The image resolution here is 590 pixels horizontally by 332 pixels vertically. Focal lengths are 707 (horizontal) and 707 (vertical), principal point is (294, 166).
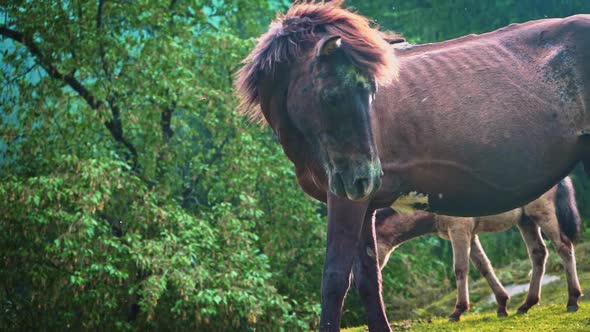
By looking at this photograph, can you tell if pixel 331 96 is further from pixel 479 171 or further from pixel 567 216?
pixel 567 216

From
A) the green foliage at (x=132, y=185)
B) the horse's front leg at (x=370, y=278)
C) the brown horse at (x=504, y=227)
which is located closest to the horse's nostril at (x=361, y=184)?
the horse's front leg at (x=370, y=278)

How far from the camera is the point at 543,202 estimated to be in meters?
9.37

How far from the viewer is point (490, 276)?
389 inches

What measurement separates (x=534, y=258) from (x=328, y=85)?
6.06 m

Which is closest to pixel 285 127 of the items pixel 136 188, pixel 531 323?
pixel 531 323

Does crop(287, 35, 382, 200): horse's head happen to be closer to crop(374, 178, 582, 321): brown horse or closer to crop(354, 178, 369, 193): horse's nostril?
crop(354, 178, 369, 193): horse's nostril

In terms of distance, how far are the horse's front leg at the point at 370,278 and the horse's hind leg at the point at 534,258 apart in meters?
4.36

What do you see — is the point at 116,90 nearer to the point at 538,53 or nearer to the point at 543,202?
the point at 543,202

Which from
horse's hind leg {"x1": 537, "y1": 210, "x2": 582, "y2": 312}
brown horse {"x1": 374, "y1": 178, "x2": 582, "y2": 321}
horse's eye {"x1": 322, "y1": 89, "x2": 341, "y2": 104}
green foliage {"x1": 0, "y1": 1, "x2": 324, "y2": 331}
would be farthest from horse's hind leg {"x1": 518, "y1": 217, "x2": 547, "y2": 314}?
horse's eye {"x1": 322, "y1": 89, "x2": 341, "y2": 104}

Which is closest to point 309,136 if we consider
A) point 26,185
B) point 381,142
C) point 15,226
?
point 381,142

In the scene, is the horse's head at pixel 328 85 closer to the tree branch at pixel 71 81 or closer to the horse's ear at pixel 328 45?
the horse's ear at pixel 328 45

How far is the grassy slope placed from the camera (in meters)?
6.95

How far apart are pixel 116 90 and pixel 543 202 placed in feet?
27.4

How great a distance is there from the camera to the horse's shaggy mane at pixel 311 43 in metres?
4.60
